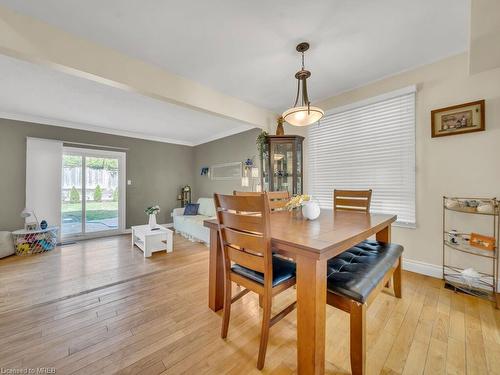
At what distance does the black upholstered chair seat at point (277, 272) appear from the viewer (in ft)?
4.26

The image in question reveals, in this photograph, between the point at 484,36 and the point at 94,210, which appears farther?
the point at 94,210

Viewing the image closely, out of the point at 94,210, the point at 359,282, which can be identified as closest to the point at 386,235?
A: the point at 359,282

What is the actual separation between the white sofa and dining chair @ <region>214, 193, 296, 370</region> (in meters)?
2.33

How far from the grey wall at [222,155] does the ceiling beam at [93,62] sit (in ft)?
4.56

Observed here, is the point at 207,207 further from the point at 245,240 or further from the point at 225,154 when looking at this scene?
the point at 245,240

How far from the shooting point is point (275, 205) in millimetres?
2285

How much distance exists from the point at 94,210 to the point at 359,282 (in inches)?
206

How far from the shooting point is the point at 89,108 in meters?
3.45

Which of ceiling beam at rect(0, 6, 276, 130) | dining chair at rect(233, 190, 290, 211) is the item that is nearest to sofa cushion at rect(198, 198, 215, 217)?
ceiling beam at rect(0, 6, 276, 130)

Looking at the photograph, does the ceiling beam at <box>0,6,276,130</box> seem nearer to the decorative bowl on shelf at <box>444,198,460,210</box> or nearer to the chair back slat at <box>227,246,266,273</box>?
the chair back slat at <box>227,246,266,273</box>

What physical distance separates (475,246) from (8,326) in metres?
4.05

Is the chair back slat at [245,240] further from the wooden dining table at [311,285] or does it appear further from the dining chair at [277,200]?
the dining chair at [277,200]

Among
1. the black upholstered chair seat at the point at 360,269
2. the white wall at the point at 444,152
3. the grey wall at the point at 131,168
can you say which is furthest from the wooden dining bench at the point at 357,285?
the grey wall at the point at 131,168

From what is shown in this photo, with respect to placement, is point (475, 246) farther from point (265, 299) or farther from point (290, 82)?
point (290, 82)
